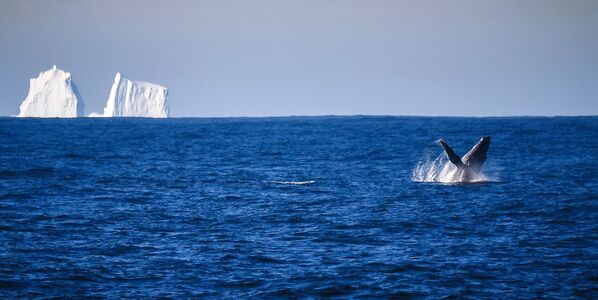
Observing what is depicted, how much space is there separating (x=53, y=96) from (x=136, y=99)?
57.8 ft

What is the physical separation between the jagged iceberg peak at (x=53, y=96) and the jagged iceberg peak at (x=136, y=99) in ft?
25.4

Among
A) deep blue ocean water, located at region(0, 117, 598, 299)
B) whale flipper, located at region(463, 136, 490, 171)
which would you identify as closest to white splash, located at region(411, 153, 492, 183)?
whale flipper, located at region(463, 136, 490, 171)

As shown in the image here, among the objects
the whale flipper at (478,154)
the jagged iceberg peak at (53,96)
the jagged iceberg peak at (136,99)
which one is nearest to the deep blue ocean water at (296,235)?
the whale flipper at (478,154)

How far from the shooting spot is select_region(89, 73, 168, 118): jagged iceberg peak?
173375 mm

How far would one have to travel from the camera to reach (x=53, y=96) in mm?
166875

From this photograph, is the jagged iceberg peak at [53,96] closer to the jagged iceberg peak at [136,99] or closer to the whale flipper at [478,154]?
the jagged iceberg peak at [136,99]

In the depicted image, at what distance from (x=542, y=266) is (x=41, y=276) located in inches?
437

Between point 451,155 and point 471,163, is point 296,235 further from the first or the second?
point 471,163

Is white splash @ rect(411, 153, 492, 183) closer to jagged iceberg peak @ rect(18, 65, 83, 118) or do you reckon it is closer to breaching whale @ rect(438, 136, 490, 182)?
breaching whale @ rect(438, 136, 490, 182)

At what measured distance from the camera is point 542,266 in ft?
60.6

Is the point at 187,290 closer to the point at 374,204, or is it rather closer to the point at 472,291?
the point at 472,291

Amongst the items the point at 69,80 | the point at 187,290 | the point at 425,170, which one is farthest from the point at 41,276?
the point at 69,80

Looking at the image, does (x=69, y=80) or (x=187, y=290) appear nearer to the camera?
(x=187, y=290)

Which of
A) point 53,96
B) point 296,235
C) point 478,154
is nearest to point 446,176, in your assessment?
point 478,154
